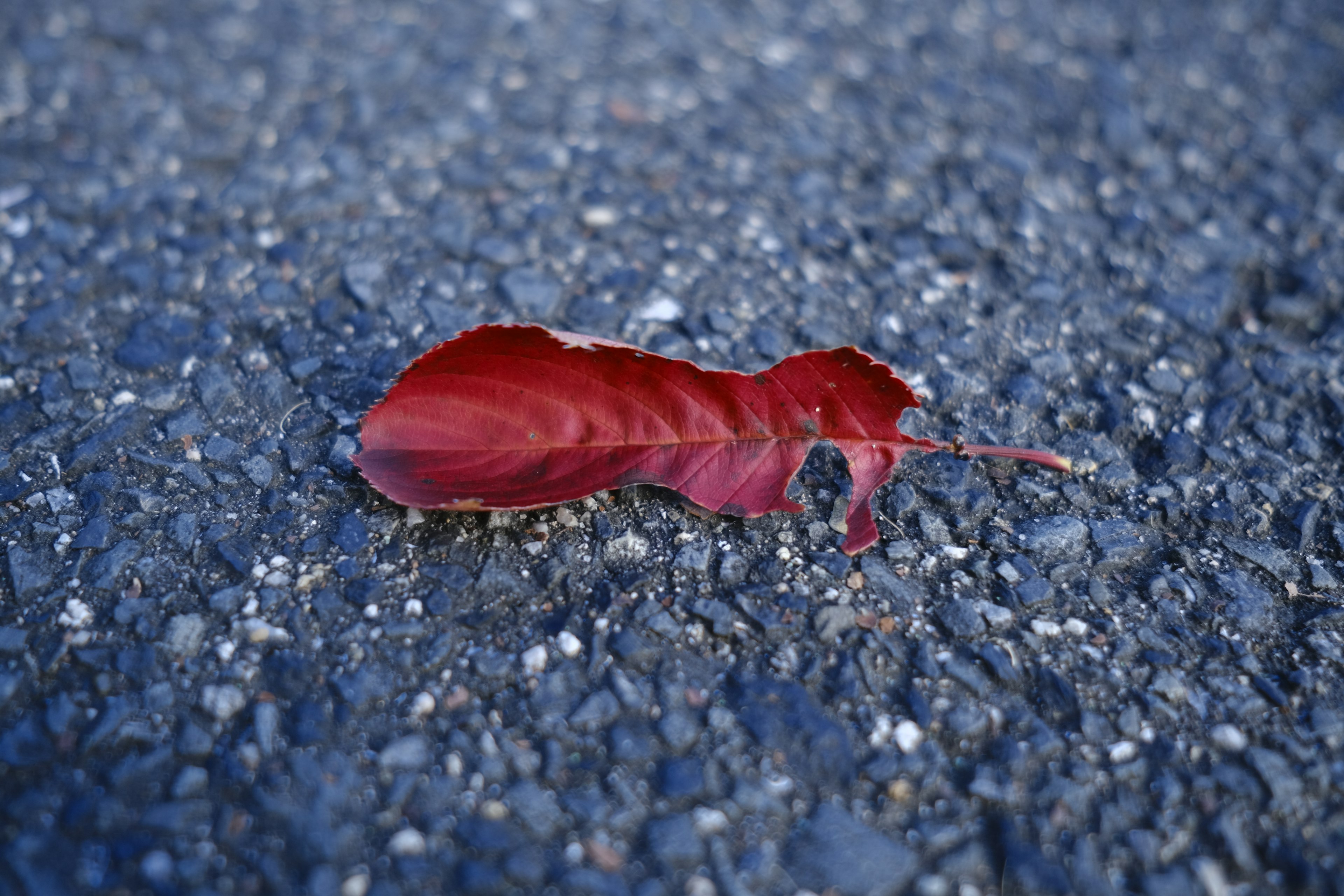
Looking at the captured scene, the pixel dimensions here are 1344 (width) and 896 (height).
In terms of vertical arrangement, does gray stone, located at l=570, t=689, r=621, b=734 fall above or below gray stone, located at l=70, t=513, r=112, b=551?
above

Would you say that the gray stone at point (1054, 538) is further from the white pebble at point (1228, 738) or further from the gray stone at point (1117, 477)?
the white pebble at point (1228, 738)

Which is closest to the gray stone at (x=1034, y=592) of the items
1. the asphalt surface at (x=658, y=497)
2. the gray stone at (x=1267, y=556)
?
the asphalt surface at (x=658, y=497)

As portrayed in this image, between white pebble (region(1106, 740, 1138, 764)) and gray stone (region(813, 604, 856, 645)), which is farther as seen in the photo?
gray stone (region(813, 604, 856, 645))

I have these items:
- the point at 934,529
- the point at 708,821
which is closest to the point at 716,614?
the point at 708,821

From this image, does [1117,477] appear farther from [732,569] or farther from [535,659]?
[535,659]

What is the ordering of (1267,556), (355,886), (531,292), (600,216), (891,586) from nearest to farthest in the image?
(355,886)
(891,586)
(1267,556)
(531,292)
(600,216)

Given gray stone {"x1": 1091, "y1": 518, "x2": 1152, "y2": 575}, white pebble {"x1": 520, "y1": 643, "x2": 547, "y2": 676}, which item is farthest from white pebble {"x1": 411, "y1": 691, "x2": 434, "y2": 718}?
gray stone {"x1": 1091, "y1": 518, "x2": 1152, "y2": 575}

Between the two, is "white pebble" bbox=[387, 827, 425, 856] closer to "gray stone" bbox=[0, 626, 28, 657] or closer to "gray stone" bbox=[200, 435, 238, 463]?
"gray stone" bbox=[0, 626, 28, 657]

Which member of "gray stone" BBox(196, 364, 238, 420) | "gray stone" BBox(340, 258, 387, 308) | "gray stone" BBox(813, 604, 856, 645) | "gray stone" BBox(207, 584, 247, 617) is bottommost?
"gray stone" BBox(196, 364, 238, 420)
